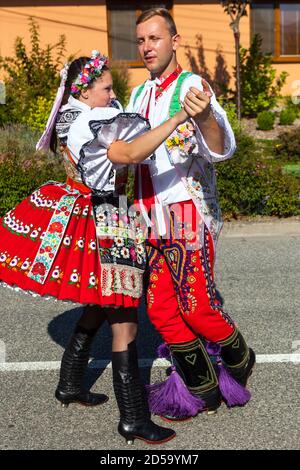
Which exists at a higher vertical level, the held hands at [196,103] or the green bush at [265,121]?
the green bush at [265,121]

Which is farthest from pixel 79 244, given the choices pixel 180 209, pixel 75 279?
pixel 180 209

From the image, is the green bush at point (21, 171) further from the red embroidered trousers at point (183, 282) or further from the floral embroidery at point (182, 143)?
the floral embroidery at point (182, 143)

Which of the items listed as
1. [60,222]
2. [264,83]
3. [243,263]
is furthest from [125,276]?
[264,83]

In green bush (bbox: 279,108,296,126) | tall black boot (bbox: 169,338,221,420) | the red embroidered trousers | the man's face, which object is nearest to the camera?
the man's face

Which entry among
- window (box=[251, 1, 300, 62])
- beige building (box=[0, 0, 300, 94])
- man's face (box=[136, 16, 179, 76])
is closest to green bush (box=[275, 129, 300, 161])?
beige building (box=[0, 0, 300, 94])

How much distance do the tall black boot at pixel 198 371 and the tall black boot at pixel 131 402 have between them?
300mm

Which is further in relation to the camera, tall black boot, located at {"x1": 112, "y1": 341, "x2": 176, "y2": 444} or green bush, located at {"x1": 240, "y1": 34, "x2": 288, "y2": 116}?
green bush, located at {"x1": 240, "y1": 34, "x2": 288, "y2": 116}

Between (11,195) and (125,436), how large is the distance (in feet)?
17.8

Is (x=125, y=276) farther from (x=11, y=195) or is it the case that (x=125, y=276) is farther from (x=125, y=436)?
(x=11, y=195)

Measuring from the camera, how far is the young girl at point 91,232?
288 centimetres

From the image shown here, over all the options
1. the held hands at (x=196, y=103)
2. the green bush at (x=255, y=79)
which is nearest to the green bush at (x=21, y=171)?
the held hands at (x=196, y=103)

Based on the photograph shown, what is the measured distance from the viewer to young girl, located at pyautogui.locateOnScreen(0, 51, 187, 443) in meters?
2.88

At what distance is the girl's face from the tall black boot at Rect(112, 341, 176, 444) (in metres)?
1.17

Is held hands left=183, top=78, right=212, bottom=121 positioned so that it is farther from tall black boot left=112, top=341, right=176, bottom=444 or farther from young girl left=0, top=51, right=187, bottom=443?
tall black boot left=112, top=341, right=176, bottom=444
